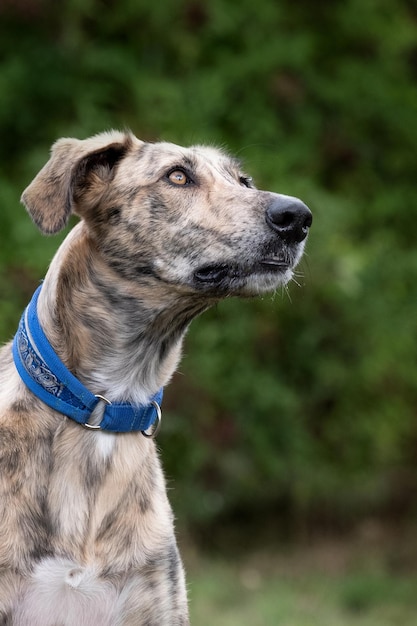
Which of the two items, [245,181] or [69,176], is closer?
[69,176]

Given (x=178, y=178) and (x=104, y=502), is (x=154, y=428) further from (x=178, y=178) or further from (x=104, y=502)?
(x=178, y=178)

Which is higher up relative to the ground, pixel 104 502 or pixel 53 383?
pixel 53 383

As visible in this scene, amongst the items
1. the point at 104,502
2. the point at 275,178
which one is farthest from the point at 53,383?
the point at 275,178

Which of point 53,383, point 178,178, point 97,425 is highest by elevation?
point 178,178

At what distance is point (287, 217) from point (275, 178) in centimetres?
399

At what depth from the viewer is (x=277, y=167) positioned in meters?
7.62

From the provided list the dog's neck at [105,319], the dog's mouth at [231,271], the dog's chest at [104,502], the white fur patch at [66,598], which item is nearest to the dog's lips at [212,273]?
the dog's mouth at [231,271]

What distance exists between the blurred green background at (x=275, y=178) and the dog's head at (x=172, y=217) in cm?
309

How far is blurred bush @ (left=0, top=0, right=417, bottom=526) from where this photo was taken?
24.8 feet

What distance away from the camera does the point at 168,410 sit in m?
7.60

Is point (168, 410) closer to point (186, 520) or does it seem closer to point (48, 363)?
Result: point (186, 520)

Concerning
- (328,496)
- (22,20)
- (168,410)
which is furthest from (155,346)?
(328,496)

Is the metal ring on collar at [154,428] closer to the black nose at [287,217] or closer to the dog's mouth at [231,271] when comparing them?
the dog's mouth at [231,271]

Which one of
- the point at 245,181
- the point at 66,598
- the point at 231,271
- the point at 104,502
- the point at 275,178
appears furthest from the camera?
the point at 275,178
